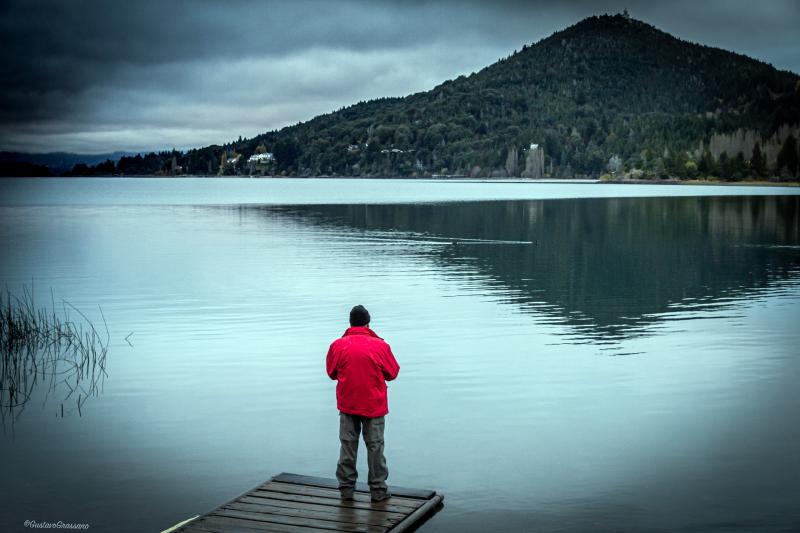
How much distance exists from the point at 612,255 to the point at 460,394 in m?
40.0

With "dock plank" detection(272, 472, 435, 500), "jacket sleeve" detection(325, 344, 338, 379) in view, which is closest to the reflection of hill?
"dock plank" detection(272, 472, 435, 500)

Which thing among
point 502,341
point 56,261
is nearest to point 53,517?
point 502,341

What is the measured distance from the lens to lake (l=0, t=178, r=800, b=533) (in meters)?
15.5

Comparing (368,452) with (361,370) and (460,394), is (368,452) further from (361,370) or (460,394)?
(460,394)

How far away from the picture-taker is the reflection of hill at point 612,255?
40062 millimetres

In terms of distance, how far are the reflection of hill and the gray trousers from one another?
19.0 metres

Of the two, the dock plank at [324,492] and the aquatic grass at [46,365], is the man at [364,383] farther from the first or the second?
the aquatic grass at [46,365]

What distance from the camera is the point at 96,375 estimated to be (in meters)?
25.7

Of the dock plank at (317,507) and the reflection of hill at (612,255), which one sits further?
the reflection of hill at (612,255)

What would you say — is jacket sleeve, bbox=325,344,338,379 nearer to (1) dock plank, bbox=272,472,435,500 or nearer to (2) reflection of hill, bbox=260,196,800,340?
(1) dock plank, bbox=272,472,435,500

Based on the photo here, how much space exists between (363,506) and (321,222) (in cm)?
8827


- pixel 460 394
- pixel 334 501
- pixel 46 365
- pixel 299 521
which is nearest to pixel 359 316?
pixel 334 501

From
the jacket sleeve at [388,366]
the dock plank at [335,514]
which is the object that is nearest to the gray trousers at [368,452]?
the dock plank at [335,514]

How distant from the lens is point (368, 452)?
13375mm
